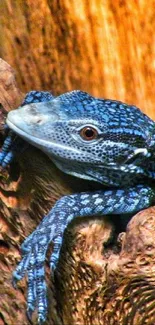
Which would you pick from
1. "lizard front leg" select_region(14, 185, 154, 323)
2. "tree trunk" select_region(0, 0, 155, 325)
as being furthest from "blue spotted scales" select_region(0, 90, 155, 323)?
"tree trunk" select_region(0, 0, 155, 325)

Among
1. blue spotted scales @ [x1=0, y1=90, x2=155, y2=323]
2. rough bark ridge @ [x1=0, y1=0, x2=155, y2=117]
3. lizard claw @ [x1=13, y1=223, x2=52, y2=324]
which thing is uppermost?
rough bark ridge @ [x1=0, y1=0, x2=155, y2=117]

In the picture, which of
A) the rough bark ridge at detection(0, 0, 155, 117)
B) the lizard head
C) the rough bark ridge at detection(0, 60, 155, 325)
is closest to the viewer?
the rough bark ridge at detection(0, 60, 155, 325)

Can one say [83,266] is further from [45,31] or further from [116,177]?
[45,31]

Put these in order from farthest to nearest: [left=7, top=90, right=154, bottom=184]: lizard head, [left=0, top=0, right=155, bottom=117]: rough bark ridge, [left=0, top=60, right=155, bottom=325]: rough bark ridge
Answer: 1. [left=0, top=0, right=155, bottom=117]: rough bark ridge
2. [left=7, top=90, right=154, bottom=184]: lizard head
3. [left=0, top=60, right=155, bottom=325]: rough bark ridge

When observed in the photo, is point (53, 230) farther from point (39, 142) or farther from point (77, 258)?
point (39, 142)

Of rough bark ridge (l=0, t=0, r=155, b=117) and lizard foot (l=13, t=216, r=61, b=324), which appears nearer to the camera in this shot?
lizard foot (l=13, t=216, r=61, b=324)

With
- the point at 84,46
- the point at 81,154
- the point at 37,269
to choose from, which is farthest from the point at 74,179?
the point at 84,46

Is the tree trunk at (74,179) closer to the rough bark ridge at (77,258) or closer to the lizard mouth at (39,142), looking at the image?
the rough bark ridge at (77,258)

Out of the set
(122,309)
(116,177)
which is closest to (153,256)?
(122,309)

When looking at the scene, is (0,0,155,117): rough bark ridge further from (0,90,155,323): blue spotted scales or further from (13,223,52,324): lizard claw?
(13,223,52,324): lizard claw
